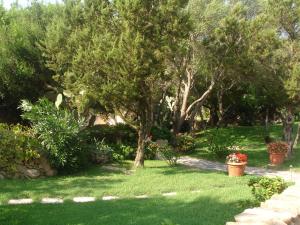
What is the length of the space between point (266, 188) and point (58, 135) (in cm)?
725

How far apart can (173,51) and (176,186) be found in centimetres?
456

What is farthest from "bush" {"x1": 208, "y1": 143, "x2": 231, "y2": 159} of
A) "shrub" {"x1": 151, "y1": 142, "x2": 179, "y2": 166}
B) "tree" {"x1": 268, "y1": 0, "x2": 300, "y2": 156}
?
"tree" {"x1": 268, "y1": 0, "x2": 300, "y2": 156}

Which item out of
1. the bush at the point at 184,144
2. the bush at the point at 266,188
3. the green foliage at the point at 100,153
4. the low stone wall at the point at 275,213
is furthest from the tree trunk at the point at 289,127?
the low stone wall at the point at 275,213

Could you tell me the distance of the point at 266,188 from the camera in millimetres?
9406

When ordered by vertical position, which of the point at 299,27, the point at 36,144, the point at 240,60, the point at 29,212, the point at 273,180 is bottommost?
the point at 29,212

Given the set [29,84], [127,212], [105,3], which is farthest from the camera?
[29,84]

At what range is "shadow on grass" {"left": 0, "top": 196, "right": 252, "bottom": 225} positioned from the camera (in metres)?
8.21

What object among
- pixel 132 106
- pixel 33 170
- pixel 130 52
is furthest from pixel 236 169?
pixel 33 170

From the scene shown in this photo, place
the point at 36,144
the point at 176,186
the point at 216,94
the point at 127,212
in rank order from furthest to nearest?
1. the point at 216,94
2. the point at 36,144
3. the point at 176,186
4. the point at 127,212

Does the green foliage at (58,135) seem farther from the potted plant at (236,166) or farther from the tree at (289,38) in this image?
the tree at (289,38)

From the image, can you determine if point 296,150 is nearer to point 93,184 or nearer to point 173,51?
point 173,51

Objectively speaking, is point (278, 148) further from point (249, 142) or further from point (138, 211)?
point (138, 211)

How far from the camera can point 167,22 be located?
547 inches

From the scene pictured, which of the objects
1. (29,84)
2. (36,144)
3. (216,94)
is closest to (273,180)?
(36,144)
